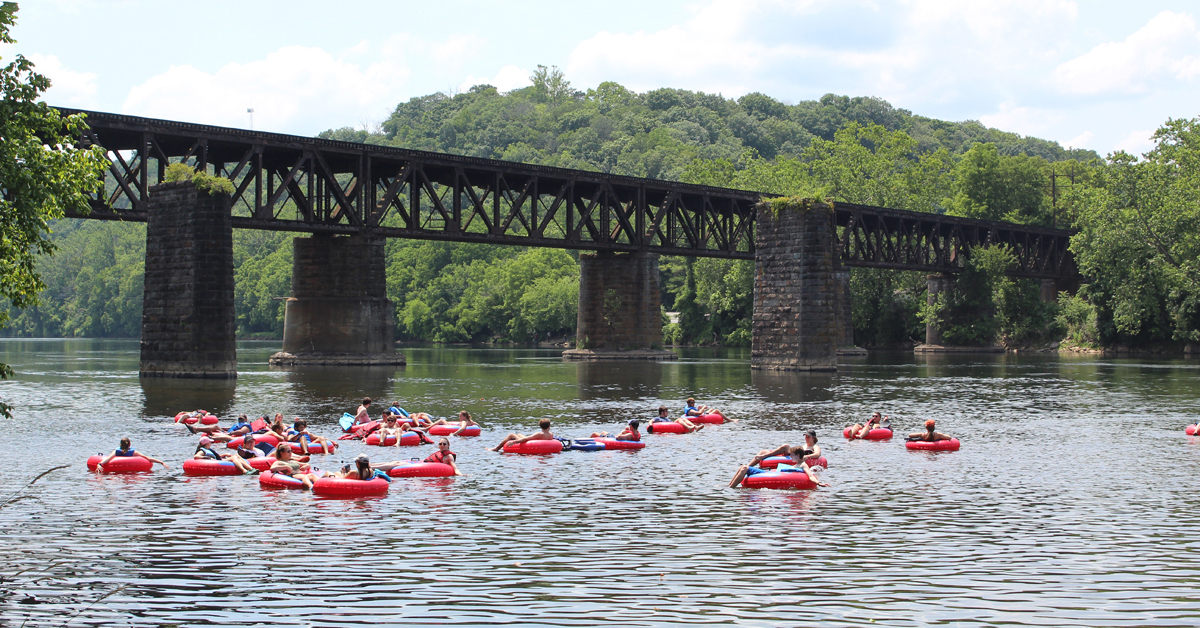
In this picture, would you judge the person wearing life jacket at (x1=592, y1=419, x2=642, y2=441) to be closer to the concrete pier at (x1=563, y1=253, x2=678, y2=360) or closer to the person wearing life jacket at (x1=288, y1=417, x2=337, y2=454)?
the person wearing life jacket at (x1=288, y1=417, x2=337, y2=454)

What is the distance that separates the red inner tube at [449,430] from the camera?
3941 cm

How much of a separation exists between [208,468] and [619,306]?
69012 millimetres

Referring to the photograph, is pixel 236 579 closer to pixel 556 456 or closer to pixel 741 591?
pixel 741 591

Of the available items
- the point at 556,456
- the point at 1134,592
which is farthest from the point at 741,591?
the point at 556,456

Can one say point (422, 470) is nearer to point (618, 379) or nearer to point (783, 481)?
point (783, 481)

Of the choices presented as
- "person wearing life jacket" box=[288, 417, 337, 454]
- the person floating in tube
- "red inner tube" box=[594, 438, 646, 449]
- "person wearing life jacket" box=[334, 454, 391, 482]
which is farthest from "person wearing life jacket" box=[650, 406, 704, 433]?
"person wearing life jacket" box=[334, 454, 391, 482]

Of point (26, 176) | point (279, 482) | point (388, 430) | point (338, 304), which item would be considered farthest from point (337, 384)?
point (26, 176)

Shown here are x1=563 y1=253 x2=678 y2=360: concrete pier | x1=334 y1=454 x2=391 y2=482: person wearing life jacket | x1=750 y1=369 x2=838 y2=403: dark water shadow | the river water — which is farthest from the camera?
x1=563 y1=253 x2=678 y2=360: concrete pier

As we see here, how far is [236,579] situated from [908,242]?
359 feet

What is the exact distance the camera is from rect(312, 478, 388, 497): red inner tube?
27031 mm

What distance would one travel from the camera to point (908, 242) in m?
120

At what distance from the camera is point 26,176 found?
17.2 meters

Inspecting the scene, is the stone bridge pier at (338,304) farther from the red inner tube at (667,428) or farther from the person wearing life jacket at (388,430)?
the red inner tube at (667,428)

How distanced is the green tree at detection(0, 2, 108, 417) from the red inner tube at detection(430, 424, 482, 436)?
21353mm
